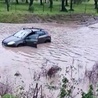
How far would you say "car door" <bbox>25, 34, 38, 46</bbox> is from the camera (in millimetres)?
29734

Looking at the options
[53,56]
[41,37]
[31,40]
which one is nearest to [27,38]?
[31,40]

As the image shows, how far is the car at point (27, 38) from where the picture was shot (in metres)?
29.0

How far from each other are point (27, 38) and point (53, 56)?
4.99 metres

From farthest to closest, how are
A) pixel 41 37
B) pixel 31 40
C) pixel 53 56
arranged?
pixel 41 37
pixel 31 40
pixel 53 56

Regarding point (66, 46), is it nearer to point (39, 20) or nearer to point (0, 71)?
point (0, 71)

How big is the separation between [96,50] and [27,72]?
36.4 ft

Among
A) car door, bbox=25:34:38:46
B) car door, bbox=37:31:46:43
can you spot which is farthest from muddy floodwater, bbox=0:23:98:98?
car door, bbox=25:34:38:46

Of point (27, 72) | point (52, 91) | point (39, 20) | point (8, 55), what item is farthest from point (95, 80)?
point (39, 20)

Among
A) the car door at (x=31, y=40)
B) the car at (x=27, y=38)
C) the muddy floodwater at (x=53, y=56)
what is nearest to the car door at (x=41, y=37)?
the car at (x=27, y=38)

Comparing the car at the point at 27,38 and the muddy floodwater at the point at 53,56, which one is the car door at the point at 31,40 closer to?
the car at the point at 27,38

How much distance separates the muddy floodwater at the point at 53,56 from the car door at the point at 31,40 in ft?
1.93

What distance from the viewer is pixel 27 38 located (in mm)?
30297

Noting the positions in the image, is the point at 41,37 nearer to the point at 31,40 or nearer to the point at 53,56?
the point at 31,40

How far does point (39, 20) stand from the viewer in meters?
48.8
